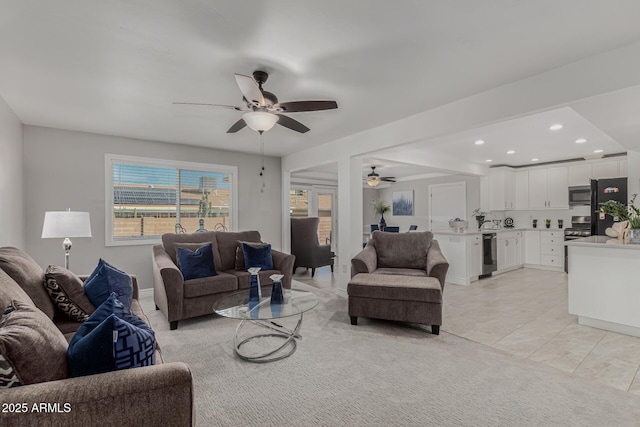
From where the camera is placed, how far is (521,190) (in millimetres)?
7250


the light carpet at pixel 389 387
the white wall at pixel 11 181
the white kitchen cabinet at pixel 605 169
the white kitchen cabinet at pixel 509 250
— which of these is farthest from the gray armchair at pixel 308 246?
the white kitchen cabinet at pixel 605 169

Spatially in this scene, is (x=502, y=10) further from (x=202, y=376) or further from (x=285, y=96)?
(x=202, y=376)

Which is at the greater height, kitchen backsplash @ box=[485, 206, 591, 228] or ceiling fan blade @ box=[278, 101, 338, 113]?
ceiling fan blade @ box=[278, 101, 338, 113]

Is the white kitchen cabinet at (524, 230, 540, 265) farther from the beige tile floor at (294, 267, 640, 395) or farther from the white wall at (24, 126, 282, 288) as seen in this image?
the white wall at (24, 126, 282, 288)

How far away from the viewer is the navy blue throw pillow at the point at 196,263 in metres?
3.61

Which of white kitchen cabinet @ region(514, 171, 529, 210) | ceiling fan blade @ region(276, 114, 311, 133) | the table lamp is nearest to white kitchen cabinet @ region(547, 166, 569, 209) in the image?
white kitchen cabinet @ region(514, 171, 529, 210)

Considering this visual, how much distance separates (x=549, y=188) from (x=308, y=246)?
536 cm

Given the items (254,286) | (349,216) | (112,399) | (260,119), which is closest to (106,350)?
(112,399)

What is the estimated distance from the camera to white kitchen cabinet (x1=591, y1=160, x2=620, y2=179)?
19.3ft

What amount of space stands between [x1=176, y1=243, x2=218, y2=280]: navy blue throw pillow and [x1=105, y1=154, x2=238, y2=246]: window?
1497 millimetres

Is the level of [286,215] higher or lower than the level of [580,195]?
lower

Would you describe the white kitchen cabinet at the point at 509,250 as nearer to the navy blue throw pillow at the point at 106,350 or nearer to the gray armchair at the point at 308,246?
the gray armchair at the point at 308,246

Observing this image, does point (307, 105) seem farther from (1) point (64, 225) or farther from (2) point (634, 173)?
(2) point (634, 173)

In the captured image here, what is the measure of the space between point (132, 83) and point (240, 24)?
1427 mm
